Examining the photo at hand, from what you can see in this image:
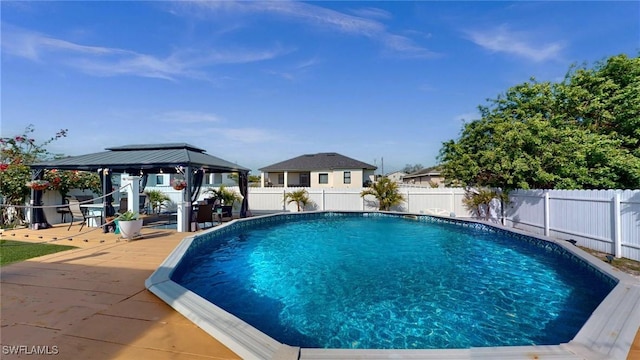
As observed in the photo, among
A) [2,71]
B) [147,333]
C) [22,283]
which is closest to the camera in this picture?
[147,333]

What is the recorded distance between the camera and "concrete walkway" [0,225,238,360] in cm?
260

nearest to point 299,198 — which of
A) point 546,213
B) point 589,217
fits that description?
point 546,213

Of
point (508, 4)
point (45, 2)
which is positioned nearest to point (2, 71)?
point (45, 2)

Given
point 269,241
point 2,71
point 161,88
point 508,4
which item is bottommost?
point 269,241

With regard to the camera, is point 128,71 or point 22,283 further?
point 128,71

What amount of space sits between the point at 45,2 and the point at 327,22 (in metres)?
9.59

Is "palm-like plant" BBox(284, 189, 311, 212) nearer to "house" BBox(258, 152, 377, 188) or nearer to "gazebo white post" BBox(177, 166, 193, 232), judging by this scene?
"gazebo white post" BBox(177, 166, 193, 232)

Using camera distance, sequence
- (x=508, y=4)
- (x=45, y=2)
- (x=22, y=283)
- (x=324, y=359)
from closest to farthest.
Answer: (x=324, y=359)
(x=22, y=283)
(x=45, y=2)
(x=508, y=4)

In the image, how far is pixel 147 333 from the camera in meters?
2.89

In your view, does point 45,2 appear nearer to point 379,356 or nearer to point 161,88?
point 161,88

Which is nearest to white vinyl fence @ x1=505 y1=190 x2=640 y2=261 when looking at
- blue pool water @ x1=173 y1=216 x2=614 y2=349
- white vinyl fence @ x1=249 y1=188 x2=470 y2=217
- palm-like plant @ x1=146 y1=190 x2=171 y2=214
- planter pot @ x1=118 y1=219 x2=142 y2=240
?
blue pool water @ x1=173 y1=216 x2=614 y2=349

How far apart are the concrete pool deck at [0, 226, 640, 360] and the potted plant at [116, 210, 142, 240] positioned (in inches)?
76.5

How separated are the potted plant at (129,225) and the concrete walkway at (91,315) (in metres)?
1.92

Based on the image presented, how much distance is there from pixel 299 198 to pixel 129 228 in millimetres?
9683
